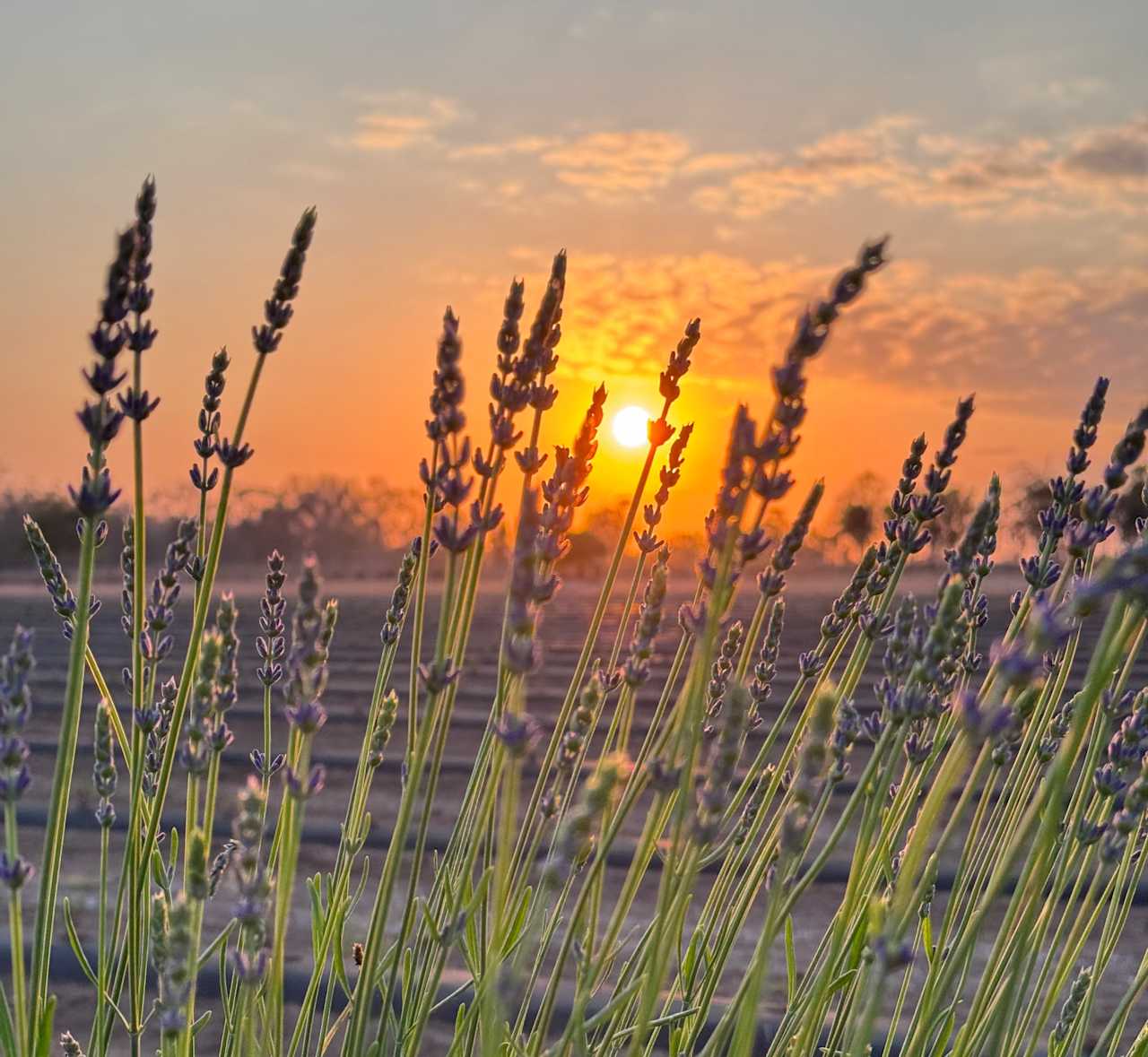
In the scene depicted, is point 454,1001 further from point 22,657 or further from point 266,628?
point 22,657

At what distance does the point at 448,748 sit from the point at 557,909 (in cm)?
378

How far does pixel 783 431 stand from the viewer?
983mm

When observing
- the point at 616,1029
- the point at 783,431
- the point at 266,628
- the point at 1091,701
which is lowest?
the point at 616,1029

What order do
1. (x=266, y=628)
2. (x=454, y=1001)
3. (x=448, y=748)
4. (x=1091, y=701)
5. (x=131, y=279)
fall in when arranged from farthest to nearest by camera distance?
(x=448, y=748), (x=454, y=1001), (x=266, y=628), (x=131, y=279), (x=1091, y=701)

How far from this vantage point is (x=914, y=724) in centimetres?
172

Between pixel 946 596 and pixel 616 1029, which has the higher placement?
pixel 946 596

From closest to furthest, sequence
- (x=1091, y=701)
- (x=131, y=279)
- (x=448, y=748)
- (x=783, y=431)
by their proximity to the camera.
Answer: (x=1091, y=701) → (x=783, y=431) → (x=131, y=279) → (x=448, y=748)

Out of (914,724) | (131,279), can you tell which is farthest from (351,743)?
(131,279)

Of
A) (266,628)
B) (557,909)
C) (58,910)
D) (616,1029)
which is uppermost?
(266,628)

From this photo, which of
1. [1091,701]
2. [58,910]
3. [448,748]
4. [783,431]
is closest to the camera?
[1091,701]

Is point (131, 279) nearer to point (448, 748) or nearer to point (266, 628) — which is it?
point (266, 628)

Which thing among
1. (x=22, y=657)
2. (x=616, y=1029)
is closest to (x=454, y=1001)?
(x=616, y=1029)

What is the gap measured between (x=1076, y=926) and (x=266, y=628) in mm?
1279

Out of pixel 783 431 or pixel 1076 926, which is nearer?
pixel 783 431
